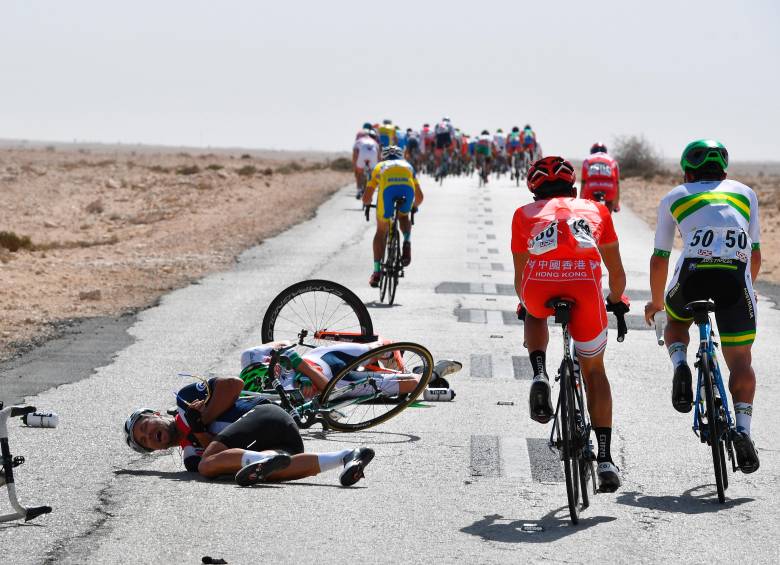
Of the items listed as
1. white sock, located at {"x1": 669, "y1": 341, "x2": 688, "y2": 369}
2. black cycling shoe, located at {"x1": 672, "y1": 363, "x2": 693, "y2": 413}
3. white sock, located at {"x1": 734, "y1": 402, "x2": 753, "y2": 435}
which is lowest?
white sock, located at {"x1": 734, "y1": 402, "x2": 753, "y2": 435}

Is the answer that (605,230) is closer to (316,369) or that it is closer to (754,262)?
(754,262)

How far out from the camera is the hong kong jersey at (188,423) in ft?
24.4

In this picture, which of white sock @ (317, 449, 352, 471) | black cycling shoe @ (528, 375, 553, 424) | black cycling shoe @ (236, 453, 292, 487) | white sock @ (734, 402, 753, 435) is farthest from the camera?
white sock @ (317, 449, 352, 471)

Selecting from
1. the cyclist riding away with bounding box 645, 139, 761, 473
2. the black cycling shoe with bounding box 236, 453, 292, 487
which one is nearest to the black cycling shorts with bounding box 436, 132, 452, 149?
the cyclist riding away with bounding box 645, 139, 761, 473

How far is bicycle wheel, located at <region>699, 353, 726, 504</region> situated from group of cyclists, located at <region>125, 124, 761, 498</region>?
0.13 m

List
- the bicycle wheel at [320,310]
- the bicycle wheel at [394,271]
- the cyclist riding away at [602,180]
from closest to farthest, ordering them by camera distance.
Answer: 1. the bicycle wheel at [320,310]
2. the bicycle wheel at [394,271]
3. the cyclist riding away at [602,180]

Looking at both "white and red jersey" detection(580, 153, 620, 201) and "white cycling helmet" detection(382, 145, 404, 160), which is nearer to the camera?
"white cycling helmet" detection(382, 145, 404, 160)

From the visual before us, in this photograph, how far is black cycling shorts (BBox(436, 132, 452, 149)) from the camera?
45.4 meters

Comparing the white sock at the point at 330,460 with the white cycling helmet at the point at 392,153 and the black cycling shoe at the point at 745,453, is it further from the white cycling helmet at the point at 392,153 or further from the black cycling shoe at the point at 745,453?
the white cycling helmet at the point at 392,153

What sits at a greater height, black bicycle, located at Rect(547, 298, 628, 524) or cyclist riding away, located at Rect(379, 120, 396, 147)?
cyclist riding away, located at Rect(379, 120, 396, 147)

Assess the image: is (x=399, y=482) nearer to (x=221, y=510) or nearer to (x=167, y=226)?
(x=221, y=510)

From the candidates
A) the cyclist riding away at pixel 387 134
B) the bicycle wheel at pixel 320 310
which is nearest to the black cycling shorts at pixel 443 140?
the cyclist riding away at pixel 387 134

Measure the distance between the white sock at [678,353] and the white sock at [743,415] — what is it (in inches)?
15.0

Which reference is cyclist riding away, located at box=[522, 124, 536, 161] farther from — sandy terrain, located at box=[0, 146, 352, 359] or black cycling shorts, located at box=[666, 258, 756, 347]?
black cycling shorts, located at box=[666, 258, 756, 347]
